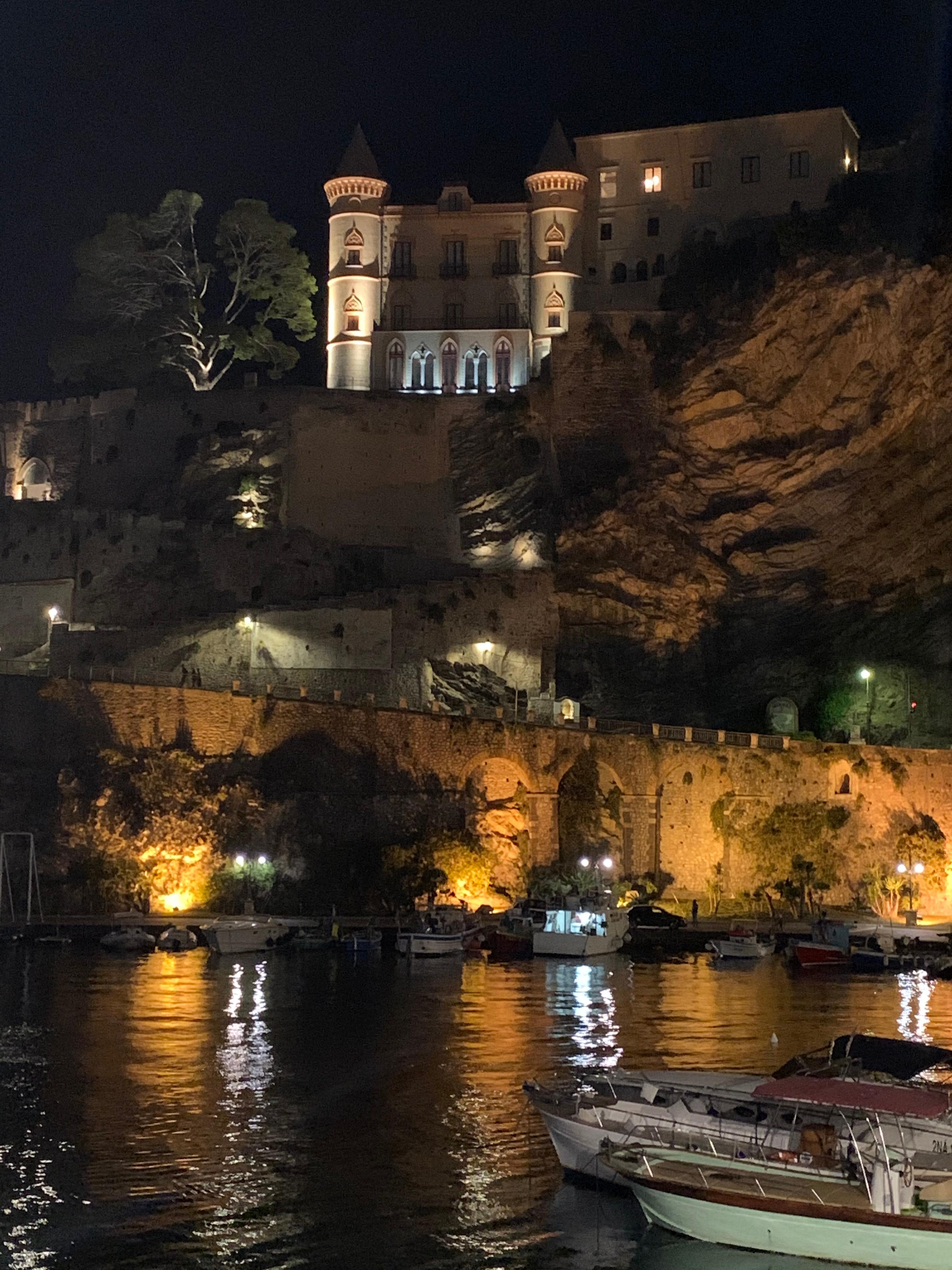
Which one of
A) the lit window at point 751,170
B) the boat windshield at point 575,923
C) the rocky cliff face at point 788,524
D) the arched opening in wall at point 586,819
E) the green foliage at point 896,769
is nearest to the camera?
the boat windshield at point 575,923

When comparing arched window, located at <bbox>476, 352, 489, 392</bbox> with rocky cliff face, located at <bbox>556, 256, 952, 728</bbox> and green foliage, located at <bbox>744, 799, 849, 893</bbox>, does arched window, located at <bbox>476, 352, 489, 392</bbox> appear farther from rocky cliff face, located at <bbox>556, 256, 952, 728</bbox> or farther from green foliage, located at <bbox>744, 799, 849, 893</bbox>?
green foliage, located at <bbox>744, 799, 849, 893</bbox>

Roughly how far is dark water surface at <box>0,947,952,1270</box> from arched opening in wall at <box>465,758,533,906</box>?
22.8ft

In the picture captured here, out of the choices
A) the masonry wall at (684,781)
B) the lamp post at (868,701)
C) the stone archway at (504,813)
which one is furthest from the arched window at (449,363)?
Result: the stone archway at (504,813)

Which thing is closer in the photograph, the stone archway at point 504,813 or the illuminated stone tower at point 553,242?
the stone archway at point 504,813

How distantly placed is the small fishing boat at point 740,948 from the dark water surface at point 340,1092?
146 centimetres

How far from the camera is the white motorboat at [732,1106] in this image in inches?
818

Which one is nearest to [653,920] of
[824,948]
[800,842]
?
[824,948]

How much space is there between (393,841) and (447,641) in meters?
11.2

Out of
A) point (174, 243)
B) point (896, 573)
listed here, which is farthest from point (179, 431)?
point (896, 573)

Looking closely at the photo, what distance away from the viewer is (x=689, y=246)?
7300 centimetres

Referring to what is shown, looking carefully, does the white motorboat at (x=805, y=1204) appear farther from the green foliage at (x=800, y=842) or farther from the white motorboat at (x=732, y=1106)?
the green foliage at (x=800, y=842)

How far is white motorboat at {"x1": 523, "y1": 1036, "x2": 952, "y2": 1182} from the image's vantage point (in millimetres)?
20781

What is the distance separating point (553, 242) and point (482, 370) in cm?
656

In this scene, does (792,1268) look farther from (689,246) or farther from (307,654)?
(689,246)
